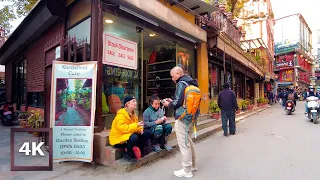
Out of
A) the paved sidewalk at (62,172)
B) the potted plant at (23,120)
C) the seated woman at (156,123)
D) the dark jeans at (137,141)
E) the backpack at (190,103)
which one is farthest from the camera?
the potted plant at (23,120)

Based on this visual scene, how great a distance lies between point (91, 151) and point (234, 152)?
3231 millimetres

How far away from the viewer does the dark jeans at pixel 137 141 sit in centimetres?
380

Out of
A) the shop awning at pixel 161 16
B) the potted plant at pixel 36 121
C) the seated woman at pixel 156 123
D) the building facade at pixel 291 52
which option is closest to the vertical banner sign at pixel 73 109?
the seated woman at pixel 156 123

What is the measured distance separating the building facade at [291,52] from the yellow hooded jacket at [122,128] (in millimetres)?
40226

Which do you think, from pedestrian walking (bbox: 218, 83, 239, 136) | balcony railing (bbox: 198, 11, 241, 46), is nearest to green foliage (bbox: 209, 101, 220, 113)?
pedestrian walking (bbox: 218, 83, 239, 136)

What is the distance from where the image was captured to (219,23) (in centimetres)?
998

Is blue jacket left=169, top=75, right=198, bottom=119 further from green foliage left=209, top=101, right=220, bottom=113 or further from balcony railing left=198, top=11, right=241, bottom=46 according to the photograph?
balcony railing left=198, top=11, right=241, bottom=46

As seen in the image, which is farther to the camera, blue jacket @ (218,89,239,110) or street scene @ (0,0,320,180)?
blue jacket @ (218,89,239,110)

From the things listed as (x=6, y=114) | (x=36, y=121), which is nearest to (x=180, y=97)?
(x=36, y=121)

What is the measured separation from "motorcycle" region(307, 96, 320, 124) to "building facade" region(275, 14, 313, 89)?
31.5 meters

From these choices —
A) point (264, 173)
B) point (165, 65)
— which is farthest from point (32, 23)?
point (264, 173)

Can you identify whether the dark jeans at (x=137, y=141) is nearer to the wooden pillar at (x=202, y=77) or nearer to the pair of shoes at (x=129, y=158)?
the pair of shoes at (x=129, y=158)

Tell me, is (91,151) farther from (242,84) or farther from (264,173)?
(242,84)

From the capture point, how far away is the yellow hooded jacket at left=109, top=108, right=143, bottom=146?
3.79 meters
